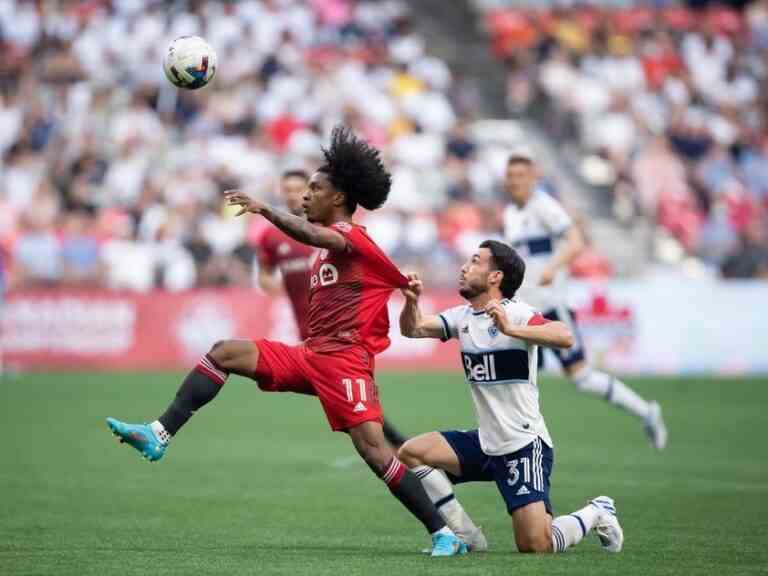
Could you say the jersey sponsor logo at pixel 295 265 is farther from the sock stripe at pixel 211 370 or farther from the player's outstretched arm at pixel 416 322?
the sock stripe at pixel 211 370

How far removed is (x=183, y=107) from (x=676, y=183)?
9.36 meters

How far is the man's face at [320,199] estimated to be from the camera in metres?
8.78

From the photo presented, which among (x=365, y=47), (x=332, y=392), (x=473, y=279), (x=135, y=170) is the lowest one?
(x=332, y=392)

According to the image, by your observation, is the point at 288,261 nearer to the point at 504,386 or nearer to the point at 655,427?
the point at 655,427

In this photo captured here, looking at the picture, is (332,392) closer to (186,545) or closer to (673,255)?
(186,545)

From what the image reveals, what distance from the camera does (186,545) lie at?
8.69 m

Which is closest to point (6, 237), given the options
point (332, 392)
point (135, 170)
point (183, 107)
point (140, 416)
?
point (135, 170)

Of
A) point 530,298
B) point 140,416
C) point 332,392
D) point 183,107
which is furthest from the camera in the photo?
point 183,107

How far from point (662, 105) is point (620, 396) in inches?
657

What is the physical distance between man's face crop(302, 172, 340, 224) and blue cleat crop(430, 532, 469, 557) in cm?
200

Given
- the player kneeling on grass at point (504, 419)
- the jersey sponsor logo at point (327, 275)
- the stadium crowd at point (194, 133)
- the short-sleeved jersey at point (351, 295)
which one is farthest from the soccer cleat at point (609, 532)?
the stadium crowd at point (194, 133)

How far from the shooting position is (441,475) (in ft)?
28.9

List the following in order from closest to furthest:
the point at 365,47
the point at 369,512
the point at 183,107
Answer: the point at 369,512
the point at 183,107
the point at 365,47

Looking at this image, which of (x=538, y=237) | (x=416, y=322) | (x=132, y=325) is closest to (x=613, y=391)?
(x=538, y=237)
